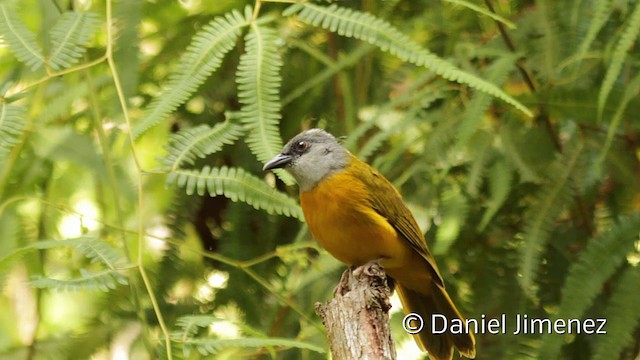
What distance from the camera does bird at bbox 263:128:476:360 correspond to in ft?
11.7

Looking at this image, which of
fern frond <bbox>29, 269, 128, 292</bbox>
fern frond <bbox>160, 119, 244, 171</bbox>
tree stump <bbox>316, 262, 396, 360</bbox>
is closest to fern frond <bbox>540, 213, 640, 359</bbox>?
tree stump <bbox>316, 262, 396, 360</bbox>

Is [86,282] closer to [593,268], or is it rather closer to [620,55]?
[593,268]

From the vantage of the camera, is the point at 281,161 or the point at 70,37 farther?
the point at 281,161

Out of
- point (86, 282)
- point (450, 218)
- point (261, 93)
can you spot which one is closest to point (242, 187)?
point (261, 93)

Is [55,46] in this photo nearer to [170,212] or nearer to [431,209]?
[170,212]

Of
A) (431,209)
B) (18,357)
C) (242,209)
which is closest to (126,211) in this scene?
(242,209)

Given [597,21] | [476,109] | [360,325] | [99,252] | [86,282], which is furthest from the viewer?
[476,109]

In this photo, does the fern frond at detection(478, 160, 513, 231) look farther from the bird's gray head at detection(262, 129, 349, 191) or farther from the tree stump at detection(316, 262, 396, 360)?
the tree stump at detection(316, 262, 396, 360)

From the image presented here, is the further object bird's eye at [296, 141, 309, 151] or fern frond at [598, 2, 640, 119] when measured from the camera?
bird's eye at [296, 141, 309, 151]

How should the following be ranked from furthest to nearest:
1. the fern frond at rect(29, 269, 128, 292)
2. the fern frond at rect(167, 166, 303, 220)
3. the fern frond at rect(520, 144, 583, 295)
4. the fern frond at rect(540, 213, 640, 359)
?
the fern frond at rect(520, 144, 583, 295) < the fern frond at rect(540, 213, 640, 359) < the fern frond at rect(167, 166, 303, 220) < the fern frond at rect(29, 269, 128, 292)

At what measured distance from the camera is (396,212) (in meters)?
3.68

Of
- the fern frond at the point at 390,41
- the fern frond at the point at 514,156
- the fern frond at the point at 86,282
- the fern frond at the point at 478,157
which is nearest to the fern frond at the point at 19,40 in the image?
the fern frond at the point at 86,282

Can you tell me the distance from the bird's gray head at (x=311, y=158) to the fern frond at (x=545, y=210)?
78 cm

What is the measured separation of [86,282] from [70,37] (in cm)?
86
